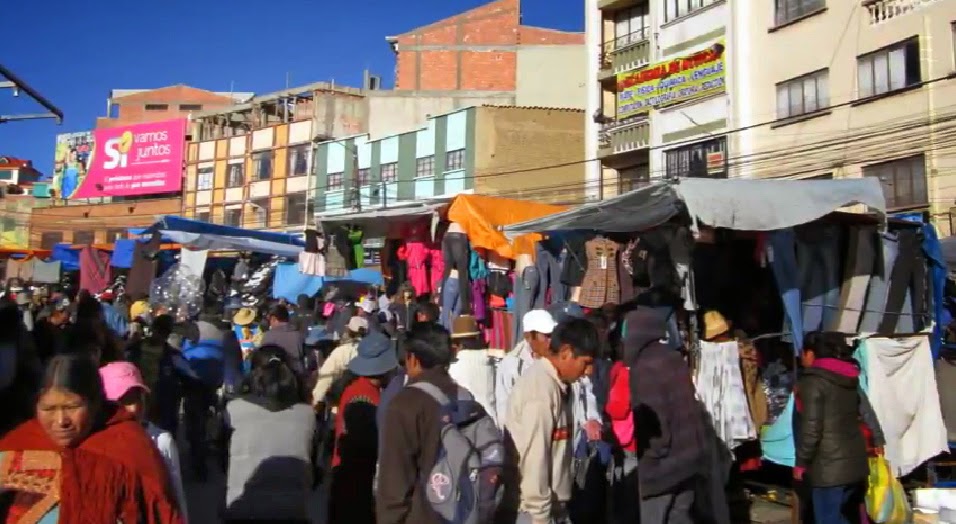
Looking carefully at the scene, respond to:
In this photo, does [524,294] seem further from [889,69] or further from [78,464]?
[889,69]

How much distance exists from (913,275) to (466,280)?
464 cm

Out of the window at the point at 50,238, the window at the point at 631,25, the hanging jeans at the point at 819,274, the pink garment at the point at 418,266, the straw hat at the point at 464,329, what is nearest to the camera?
the straw hat at the point at 464,329

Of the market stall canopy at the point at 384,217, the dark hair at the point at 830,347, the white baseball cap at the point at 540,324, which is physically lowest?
the dark hair at the point at 830,347

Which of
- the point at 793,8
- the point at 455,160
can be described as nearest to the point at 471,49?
the point at 455,160

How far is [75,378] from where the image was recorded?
8.73 ft

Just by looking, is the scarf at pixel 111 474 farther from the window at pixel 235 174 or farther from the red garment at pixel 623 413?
the window at pixel 235 174

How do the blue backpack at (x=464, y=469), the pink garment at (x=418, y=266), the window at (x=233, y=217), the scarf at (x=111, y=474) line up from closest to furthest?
the scarf at (x=111, y=474), the blue backpack at (x=464, y=469), the pink garment at (x=418, y=266), the window at (x=233, y=217)

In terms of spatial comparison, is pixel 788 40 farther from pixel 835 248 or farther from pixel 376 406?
pixel 376 406

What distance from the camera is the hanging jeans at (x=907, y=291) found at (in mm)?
8609

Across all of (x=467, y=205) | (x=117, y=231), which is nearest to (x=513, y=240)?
(x=467, y=205)

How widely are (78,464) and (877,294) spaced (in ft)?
26.2

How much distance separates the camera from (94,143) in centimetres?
5538

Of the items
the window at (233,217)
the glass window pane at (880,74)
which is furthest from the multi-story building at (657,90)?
the window at (233,217)

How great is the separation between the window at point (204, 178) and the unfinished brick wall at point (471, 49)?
12821 millimetres
